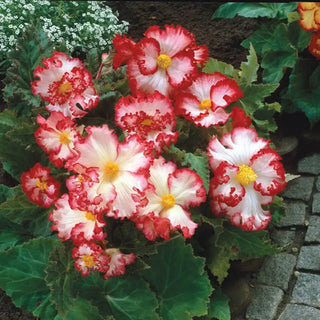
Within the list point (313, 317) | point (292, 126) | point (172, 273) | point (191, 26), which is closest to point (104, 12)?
point (191, 26)

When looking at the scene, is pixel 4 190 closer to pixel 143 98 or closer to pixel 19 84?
pixel 19 84

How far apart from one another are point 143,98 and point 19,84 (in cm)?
67

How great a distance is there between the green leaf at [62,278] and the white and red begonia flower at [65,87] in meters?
0.50

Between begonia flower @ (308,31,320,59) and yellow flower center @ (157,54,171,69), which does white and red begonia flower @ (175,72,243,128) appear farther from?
begonia flower @ (308,31,320,59)

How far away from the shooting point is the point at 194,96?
2.03 meters

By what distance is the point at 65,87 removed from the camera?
6.59 ft

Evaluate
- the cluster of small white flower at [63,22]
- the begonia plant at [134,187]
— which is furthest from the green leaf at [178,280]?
the cluster of small white flower at [63,22]

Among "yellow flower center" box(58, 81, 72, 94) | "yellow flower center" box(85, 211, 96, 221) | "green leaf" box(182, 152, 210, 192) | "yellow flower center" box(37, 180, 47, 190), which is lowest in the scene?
"green leaf" box(182, 152, 210, 192)

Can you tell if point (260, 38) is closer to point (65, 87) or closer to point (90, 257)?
point (65, 87)

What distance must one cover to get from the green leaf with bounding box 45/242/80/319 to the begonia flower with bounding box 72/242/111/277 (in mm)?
78

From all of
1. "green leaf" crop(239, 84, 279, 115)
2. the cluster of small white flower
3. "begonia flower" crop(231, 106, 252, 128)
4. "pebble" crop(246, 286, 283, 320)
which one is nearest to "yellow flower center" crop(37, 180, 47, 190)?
"begonia flower" crop(231, 106, 252, 128)

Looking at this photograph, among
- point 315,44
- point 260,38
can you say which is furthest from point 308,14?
point 260,38

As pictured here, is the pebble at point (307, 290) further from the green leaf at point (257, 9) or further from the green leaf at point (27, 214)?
the green leaf at point (257, 9)

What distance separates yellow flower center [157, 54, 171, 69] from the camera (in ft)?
6.51
